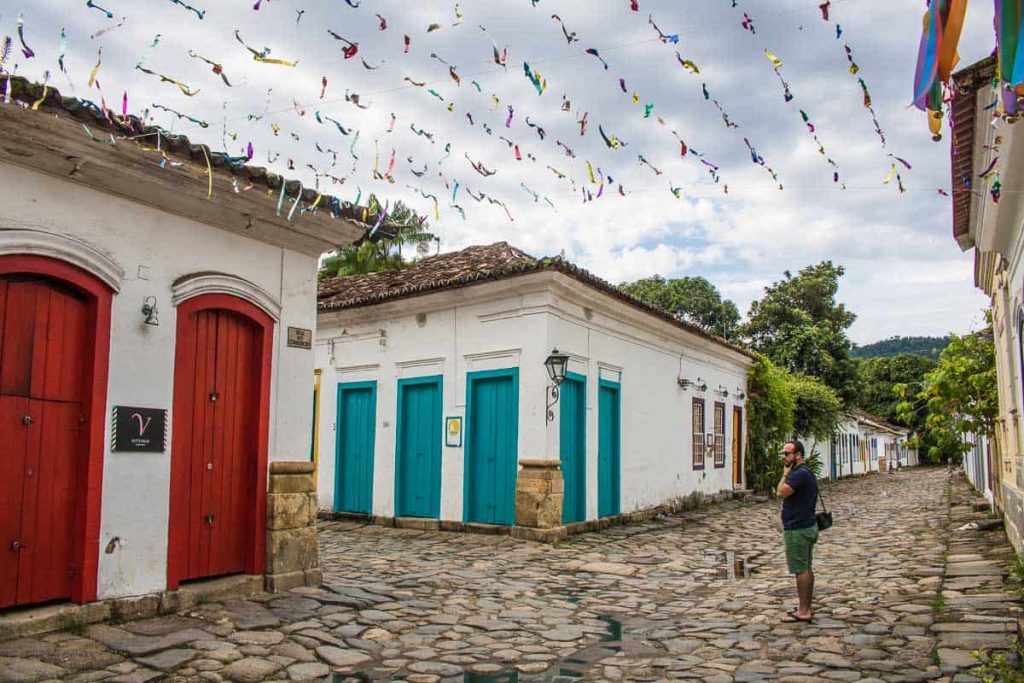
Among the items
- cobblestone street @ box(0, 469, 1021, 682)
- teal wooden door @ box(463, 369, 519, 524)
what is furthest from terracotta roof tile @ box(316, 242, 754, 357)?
cobblestone street @ box(0, 469, 1021, 682)

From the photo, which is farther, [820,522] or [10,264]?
[820,522]

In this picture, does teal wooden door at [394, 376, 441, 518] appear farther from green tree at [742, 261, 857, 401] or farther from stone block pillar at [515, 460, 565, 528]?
green tree at [742, 261, 857, 401]

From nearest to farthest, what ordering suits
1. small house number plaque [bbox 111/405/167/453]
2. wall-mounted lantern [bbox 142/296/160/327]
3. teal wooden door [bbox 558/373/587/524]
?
small house number plaque [bbox 111/405/167/453] → wall-mounted lantern [bbox 142/296/160/327] → teal wooden door [bbox 558/373/587/524]

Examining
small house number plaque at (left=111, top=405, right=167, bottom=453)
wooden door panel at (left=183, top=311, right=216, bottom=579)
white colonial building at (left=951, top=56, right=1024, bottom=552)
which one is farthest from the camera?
wooden door panel at (left=183, top=311, right=216, bottom=579)

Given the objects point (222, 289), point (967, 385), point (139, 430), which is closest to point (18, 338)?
point (139, 430)

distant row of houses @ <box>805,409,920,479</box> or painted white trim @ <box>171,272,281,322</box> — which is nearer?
painted white trim @ <box>171,272,281,322</box>

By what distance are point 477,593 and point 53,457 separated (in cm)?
377

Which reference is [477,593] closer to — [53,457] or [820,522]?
[820,522]

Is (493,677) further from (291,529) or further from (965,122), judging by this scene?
(965,122)

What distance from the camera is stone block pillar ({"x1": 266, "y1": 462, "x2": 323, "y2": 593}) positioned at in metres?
6.99

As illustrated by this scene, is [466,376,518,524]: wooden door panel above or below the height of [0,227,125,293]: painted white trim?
below

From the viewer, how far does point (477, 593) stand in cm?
737

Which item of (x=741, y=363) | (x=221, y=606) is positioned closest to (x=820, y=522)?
(x=221, y=606)

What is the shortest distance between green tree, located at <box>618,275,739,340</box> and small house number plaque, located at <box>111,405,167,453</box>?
1226 inches
